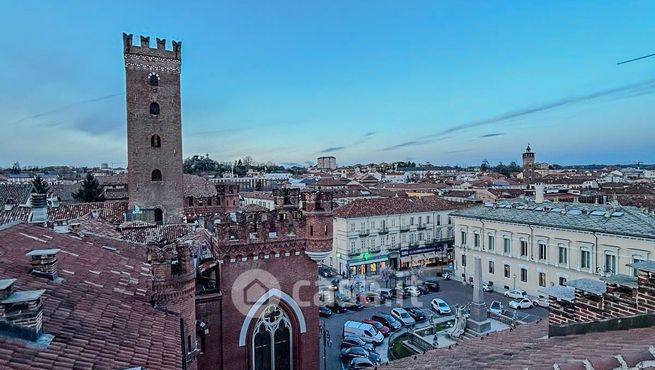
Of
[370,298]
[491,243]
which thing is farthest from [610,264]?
[370,298]

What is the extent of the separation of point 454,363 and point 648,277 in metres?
3.15

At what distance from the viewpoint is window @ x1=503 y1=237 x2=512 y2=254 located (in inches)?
1382

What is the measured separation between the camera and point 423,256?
1880 inches

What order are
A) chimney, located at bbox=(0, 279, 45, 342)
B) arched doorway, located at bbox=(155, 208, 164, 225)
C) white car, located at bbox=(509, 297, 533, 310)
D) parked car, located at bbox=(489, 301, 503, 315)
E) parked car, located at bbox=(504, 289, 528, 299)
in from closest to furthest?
chimney, located at bbox=(0, 279, 45, 342), parked car, located at bbox=(489, 301, 503, 315), white car, located at bbox=(509, 297, 533, 310), parked car, located at bbox=(504, 289, 528, 299), arched doorway, located at bbox=(155, 208, 164, 225)

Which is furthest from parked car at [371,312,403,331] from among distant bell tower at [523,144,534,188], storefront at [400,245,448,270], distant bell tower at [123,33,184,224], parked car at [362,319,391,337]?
distant bell tower at [523,144,534,188]

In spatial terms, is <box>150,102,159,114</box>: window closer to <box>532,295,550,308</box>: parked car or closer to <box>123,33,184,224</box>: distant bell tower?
<box>123,33,184,224</box>: distant bell tower

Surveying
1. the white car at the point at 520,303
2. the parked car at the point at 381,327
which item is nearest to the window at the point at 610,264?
the white car at the point at 520,303

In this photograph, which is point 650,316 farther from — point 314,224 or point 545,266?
point 545,266

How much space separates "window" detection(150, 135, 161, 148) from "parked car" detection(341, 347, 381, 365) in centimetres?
2300

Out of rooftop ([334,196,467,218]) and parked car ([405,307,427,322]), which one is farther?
rooftop ([334,196,467,218])

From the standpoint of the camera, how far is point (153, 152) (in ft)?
120

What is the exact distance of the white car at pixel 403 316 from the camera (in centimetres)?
2899

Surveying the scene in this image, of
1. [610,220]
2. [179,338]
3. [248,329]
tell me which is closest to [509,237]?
[610,220]

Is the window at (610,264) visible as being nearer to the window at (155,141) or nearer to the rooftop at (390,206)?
the rooftop at (390,206)
